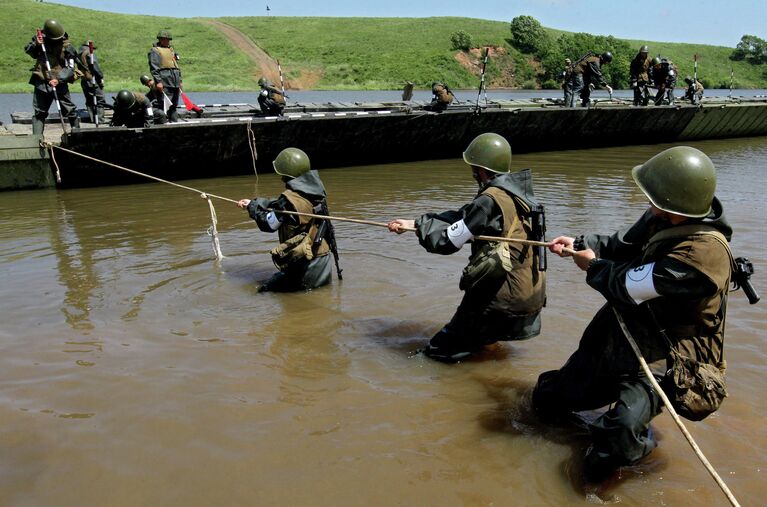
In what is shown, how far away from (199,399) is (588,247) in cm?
288

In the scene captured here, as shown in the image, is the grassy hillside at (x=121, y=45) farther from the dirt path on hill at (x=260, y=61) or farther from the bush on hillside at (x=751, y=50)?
the bush on hillside at (x=751, y=50)

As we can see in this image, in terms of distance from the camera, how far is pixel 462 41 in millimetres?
71250

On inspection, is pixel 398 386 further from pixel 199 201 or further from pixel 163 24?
pixel 163 24

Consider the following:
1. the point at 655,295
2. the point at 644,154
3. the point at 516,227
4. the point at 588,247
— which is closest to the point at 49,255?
the point at 516,227

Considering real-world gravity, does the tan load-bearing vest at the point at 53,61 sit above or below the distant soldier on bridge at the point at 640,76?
above

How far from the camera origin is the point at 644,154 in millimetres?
20531

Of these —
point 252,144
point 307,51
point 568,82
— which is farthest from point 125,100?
point 307,51

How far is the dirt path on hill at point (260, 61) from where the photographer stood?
59.5 meters

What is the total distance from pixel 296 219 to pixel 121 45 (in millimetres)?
59417

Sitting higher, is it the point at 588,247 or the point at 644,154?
the point at 588,247

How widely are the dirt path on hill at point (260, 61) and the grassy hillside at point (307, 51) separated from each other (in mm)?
459

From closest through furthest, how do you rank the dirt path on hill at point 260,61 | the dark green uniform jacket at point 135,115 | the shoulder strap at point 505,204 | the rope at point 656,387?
the rope at point 656,387 → the shoulder strap at point 505,204 → the dark green uniform jacket at point 135,115 → the dirt path on hill at point 260,61

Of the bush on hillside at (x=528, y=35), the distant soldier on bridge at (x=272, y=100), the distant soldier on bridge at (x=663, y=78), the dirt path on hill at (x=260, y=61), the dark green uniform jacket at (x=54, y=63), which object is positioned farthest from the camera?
the bush on hillside at (x=528, y=35)

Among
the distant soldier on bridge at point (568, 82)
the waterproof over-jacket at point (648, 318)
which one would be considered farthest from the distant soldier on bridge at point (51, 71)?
the distant soldier on bridge at point (568, 82)
